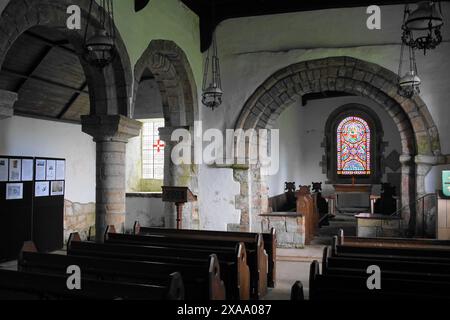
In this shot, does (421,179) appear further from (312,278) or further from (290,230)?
(312,278)

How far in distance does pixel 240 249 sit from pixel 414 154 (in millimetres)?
4783

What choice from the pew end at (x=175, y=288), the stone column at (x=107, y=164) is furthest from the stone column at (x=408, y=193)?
the pew end at (x=175, y=288)

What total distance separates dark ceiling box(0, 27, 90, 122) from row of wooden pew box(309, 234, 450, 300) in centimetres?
532

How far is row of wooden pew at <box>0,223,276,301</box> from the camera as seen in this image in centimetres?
269

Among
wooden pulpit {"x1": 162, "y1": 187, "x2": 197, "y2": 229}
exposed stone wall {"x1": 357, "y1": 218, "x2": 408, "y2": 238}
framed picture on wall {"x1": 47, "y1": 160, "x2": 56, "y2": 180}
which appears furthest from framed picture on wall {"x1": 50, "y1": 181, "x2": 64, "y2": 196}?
exposed stone wall {"x1": 357, "y1": 218, "x2": 408, "y2": 238}

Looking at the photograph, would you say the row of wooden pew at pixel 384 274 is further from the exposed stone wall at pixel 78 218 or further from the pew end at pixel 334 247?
the exposed stone wall at pixel 78 218

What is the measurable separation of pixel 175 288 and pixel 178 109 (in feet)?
19.2

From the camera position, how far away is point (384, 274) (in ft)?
10.3

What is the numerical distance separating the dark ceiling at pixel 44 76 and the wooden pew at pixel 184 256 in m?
3.70

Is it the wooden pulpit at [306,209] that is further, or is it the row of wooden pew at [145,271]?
the wooden pulpit at [306,209]

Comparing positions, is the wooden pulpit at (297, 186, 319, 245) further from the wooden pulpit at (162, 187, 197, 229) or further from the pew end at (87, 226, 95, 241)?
the pew end at (87, 226, 95, 241)

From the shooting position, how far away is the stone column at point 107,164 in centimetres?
553
